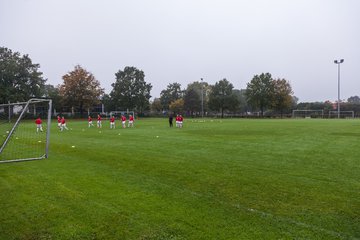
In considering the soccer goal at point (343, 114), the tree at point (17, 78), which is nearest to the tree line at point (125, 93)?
the tree at point (17, 78)

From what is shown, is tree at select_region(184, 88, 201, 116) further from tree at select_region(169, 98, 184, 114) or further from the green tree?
the green tree

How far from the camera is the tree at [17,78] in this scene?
64.5 m

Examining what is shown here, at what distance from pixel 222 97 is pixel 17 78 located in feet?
170

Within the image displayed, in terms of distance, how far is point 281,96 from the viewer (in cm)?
8081

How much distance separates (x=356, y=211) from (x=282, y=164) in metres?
4.69

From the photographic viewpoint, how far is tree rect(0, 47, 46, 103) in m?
64.5

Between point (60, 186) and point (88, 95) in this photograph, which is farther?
point (88, 95)

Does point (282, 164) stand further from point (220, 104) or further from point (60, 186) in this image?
point (220, 104)

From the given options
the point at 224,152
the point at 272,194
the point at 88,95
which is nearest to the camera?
the point at 272,194

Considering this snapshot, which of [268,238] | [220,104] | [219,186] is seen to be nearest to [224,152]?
[219,186]

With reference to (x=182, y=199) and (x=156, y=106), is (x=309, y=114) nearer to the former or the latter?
(x=156, y=106)

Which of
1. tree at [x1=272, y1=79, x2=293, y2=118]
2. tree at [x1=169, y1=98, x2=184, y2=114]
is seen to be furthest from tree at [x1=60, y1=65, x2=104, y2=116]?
tree at [x1=272, y1=79, x2=293, y2=118]

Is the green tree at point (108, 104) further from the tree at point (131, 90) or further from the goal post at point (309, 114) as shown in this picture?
the goal post at point (309, 114)

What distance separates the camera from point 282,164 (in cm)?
1035
